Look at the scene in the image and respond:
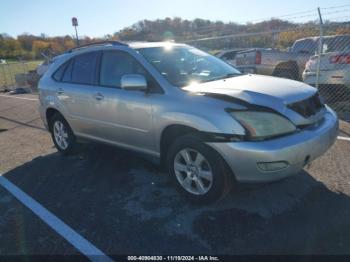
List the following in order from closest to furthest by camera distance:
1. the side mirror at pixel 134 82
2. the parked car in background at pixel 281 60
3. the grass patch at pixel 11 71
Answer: the side mirror at pixel 134 82 → the parked car in background at pixel 281 60 → the grass patch at pixel 11 71

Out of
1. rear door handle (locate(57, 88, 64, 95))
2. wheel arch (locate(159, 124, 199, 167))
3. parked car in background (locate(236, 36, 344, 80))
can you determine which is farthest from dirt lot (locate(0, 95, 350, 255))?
parked car in background (locate(236, 36, 344, 80))

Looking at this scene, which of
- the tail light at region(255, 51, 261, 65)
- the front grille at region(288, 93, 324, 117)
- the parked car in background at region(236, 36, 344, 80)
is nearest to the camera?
the front grille at region(288, 93, 324, 117)

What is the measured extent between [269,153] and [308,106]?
88cm

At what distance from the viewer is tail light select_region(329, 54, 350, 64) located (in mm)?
7543

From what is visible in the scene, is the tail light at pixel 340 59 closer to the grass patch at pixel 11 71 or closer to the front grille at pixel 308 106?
the front grille at pixel 308 106

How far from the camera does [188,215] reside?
3766 millimetres

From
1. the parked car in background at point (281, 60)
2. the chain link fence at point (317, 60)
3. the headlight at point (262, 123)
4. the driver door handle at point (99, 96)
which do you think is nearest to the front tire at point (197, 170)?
the headlight at point (262, 123)

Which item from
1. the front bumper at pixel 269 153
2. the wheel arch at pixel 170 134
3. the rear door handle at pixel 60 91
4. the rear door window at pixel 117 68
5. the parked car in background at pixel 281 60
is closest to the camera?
the front bumper at pixel 269 153

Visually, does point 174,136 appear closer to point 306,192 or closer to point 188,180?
point 188,180

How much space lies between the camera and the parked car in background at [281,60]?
11047mm

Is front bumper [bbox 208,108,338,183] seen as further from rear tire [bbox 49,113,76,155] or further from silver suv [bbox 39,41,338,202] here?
rear tire [bbox 49,113,76,155]

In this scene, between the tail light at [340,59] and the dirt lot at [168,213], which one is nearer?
the dirt lot at [168,213]

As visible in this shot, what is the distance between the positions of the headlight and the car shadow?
84cm

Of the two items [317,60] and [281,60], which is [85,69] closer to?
[317,60]
